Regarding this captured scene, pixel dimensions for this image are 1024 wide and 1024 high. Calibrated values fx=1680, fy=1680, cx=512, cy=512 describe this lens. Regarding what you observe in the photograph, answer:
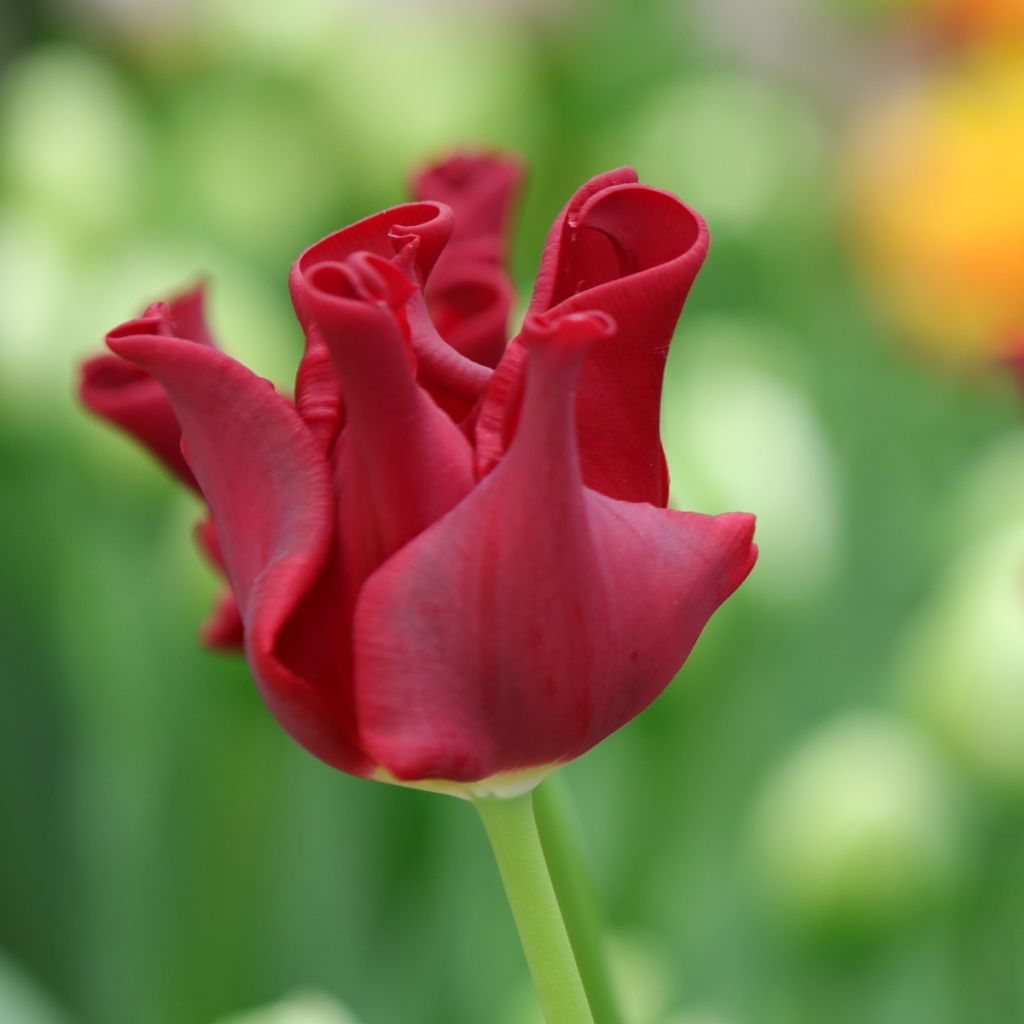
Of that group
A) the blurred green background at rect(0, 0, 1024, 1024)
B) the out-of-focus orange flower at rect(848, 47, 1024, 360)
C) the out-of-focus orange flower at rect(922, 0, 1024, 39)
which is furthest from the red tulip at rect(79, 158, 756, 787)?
the out-of-focus orange flower at rect(922, 0, 1024, 39)

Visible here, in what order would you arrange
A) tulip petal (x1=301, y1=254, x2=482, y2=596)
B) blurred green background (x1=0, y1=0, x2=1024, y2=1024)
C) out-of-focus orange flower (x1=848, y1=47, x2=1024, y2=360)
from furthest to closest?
out-of-focus orange flower (x1=848, y1=47, x2=1024, y2=360) → blurred green background (x1=0, y1=0, x2=1024, y2=1024) → tulip petal (x1=301, y1=254, x2=482, y2=596)

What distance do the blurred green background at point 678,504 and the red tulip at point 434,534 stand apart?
147 mm

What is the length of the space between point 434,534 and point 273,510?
0.02 metres

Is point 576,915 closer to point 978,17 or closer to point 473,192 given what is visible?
point 473,192

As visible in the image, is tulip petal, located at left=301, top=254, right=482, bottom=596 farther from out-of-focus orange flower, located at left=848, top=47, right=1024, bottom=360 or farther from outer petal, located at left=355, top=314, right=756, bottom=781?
out-of-focus orange flower, located at left=848, top=47, right=1024, bottom=360

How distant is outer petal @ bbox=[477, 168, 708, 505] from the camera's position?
200mm

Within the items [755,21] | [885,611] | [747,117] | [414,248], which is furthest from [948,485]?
[755,21]

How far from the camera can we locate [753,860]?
1.88ft

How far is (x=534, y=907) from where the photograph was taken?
0.67 feet

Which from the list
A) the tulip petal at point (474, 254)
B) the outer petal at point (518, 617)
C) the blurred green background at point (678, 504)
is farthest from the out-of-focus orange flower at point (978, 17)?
the outer petal at point (518, 617)

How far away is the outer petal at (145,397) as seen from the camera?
25 cm

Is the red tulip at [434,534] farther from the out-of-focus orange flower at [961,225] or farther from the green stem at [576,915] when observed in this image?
the out-of-focus orange flower at [961,225]

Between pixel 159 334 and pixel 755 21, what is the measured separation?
1.63 meters

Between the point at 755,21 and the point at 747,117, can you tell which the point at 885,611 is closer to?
the point at 747,117
